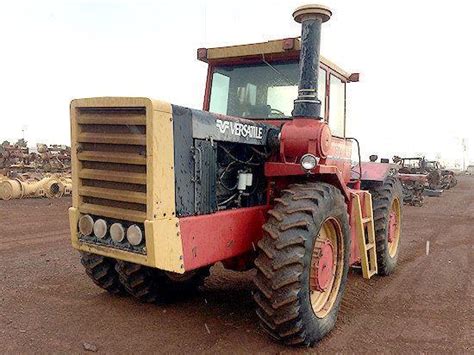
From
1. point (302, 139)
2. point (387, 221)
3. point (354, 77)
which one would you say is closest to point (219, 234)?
point (302, 139)

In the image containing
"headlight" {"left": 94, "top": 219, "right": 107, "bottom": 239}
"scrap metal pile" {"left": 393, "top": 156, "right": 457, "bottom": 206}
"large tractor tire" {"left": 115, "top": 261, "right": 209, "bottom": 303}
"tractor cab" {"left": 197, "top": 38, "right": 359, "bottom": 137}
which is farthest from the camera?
"scrap metal pile" {"left": 393, "top": 156, "right": 457, "bottom": 206}

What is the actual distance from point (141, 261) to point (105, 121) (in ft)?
3.73

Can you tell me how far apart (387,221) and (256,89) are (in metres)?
2.92

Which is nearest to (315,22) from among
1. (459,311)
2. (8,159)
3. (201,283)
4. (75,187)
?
(75,187)

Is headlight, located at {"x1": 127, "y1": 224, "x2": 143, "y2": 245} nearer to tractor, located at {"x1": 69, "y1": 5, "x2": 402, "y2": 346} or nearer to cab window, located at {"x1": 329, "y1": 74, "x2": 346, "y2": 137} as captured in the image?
tractor, located at {"x1": 69, "y1": 5, "x2": 402, "y2": 346}

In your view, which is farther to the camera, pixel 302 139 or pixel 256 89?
pixel 256 89

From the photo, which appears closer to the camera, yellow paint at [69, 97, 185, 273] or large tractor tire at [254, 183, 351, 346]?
yellow paint at [69, 97, 185, 273]

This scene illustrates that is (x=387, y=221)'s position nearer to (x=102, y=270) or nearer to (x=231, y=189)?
(x=231, y=189)

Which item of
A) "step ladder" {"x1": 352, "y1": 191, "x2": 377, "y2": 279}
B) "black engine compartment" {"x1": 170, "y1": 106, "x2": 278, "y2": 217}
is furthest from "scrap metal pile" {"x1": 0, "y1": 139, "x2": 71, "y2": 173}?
"black engine compartment" {"x1": 170, "y1": 106, "x2": 278, "y2": 217}

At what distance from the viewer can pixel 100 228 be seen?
3615 millimetres

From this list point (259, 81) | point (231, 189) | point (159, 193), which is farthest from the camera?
point (259, 81)

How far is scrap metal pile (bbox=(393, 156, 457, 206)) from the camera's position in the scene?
1891cm

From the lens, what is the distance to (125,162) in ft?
11.4

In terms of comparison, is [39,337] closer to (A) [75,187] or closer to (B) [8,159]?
(A) [75,187]
